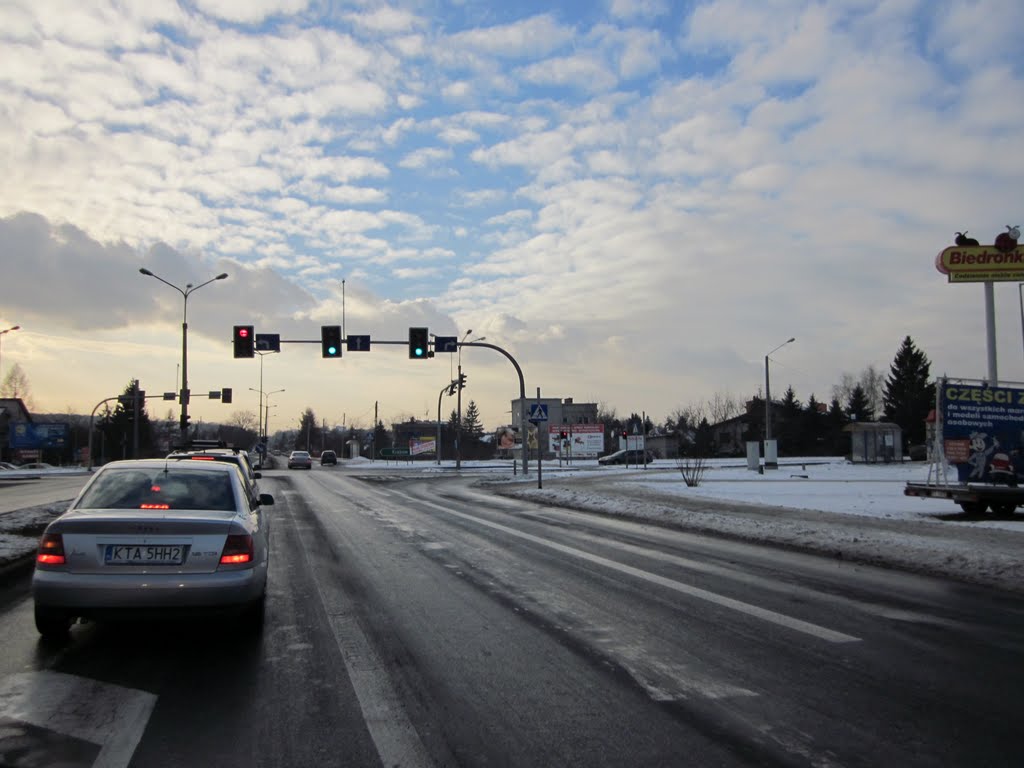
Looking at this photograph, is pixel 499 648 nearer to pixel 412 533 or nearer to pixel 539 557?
pixel 539 557

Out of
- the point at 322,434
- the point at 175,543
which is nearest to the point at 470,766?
the point at 175,543

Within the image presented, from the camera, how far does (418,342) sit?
29906mm

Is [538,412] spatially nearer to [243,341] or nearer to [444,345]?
[444,345]

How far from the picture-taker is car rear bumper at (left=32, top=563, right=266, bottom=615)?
551 cm

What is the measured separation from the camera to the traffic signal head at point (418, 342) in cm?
2966

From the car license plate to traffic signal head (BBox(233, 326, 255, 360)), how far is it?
945 inches

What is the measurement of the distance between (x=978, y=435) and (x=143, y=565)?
16.4 m

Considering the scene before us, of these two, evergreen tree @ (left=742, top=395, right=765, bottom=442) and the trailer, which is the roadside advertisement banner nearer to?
evergreen tree @ (left=742, top=395, right=765, bottom=442)

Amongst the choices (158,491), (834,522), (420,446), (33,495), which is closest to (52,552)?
(158,491)

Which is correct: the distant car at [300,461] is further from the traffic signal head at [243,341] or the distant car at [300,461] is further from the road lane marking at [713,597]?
the road lane marking at [713,597]

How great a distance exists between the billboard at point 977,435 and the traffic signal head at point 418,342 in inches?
738

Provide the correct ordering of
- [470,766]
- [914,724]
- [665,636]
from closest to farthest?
[470,766], [914,724], [665,636]

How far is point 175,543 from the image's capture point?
18.9ft

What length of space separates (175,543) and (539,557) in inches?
227
